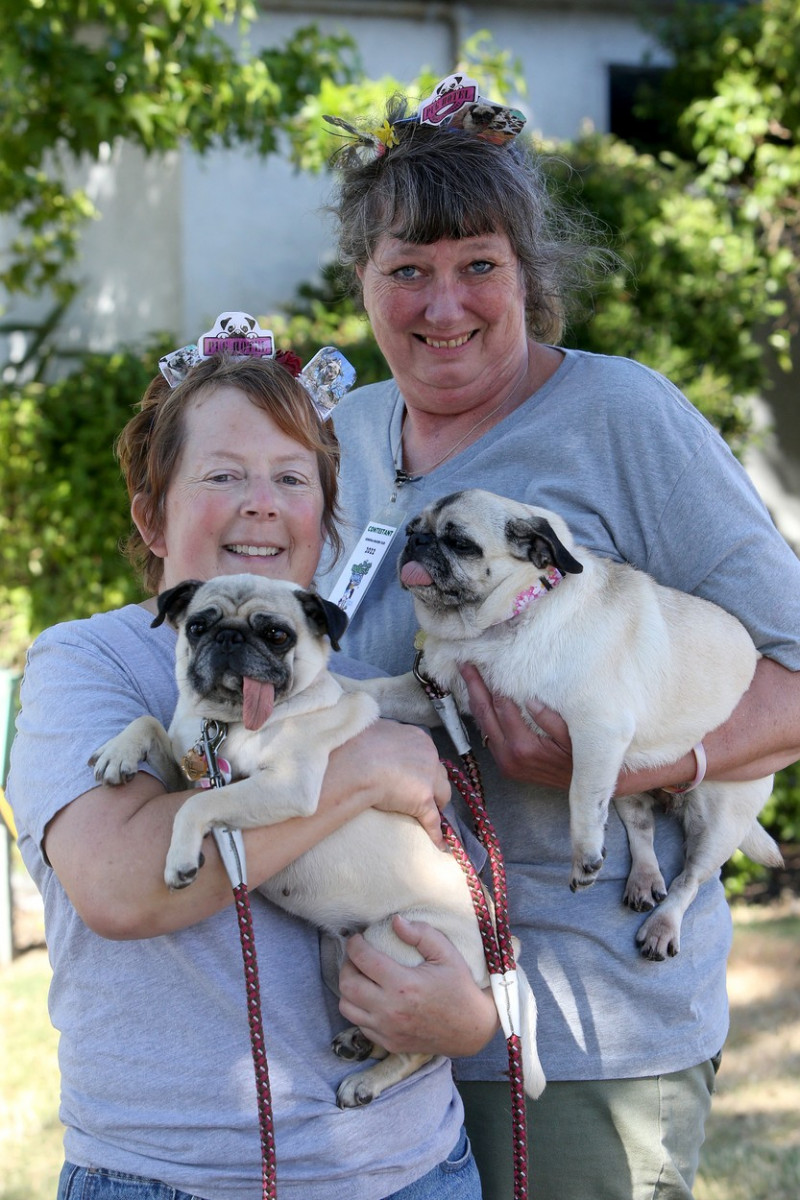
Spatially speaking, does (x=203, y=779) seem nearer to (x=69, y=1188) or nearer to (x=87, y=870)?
(x=87, y=870)

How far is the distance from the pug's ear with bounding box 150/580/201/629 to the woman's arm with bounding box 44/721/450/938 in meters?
0.36

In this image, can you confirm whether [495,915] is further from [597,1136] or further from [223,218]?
[223,218]

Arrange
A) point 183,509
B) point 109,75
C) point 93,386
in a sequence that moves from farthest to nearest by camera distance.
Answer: point 93,386 < point 109,75 < point 183,509

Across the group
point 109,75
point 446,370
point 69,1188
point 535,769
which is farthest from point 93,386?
point 69,1188

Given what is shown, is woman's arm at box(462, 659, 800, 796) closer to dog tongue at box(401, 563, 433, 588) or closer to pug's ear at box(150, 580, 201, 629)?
dog tongue at box(401, 563, 433, 588)

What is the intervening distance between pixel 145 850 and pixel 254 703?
40 cm

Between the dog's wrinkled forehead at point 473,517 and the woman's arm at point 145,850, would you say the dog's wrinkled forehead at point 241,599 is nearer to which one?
the woman's arm at point 145,850

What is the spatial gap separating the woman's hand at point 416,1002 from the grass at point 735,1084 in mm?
3018

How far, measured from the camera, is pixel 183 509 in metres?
2.51

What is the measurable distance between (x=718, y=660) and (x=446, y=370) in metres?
1.01

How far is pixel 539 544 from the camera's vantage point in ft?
9.00

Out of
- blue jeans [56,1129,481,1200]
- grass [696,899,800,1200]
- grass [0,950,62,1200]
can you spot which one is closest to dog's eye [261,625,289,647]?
blue jeans [56,1129,481,1200]

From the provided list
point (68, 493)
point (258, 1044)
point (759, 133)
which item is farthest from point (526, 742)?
point (759, 133)

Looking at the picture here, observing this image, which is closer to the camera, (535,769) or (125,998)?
(125,998)
